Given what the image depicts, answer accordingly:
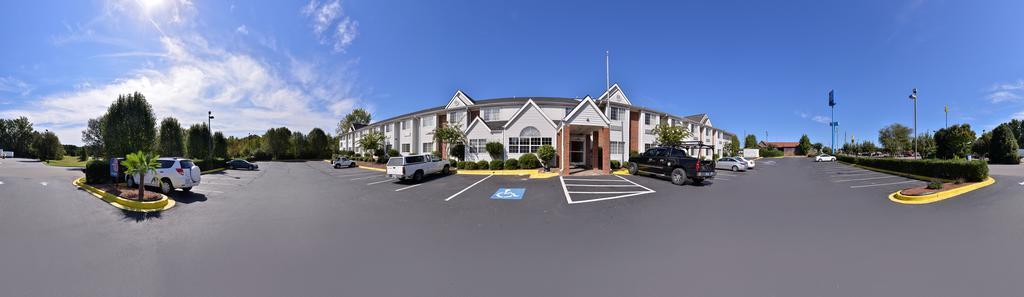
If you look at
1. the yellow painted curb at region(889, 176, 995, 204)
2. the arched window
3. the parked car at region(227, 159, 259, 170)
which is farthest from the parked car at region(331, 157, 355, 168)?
the yellow painted curb at region(889, 176, 995, 204)

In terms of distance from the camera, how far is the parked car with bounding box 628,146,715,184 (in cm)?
1435

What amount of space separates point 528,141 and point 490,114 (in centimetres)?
632

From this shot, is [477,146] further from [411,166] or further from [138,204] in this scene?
[138,204]

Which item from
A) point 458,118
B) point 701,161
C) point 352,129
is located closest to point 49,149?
point 352,129

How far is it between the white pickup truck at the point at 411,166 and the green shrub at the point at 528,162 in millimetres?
6906

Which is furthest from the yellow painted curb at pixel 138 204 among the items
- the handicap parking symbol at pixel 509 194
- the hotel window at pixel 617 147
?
the hotel window at pixel 617 147

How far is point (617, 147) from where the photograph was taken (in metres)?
28.0

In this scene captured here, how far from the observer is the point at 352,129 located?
5550cm

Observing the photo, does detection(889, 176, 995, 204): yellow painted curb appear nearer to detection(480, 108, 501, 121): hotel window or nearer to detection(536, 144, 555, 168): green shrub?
detection(536, 144, 555, 168): green shrub

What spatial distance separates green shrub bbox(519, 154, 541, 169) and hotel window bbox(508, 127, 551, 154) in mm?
1436

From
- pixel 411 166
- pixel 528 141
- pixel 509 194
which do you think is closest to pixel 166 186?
pixel 411 166

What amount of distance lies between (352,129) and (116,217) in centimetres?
5045

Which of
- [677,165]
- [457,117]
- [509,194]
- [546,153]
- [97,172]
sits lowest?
[509,194]

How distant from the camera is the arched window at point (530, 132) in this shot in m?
25.2
